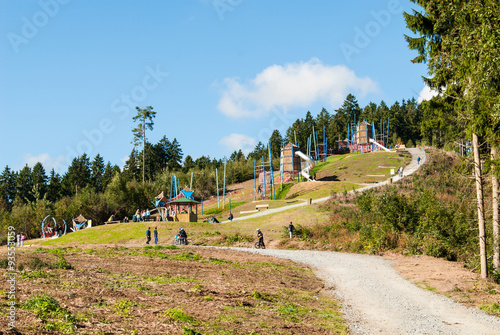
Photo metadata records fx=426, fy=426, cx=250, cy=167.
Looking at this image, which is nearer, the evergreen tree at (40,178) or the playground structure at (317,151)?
the playground structure at (317,151)

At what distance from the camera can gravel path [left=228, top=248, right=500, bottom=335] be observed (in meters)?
11.6

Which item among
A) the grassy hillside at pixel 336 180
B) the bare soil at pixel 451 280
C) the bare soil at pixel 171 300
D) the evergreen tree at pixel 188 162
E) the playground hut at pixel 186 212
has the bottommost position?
the bare soil at pixel 451 280

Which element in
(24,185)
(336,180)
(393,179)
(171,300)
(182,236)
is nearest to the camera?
(171,300)

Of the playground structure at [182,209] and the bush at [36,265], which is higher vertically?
the playground structure at [182,209]

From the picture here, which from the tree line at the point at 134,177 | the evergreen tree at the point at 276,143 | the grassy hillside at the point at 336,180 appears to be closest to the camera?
the grassy hillside at the point at 336,180

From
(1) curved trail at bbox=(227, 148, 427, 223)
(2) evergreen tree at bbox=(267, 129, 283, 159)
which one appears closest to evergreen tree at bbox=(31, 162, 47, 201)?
(2) evergreen tree at bbox=(267, 129, 283, 159)

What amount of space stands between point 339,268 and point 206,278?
9.51 meters

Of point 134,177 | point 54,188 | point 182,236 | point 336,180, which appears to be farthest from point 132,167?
point 182,236

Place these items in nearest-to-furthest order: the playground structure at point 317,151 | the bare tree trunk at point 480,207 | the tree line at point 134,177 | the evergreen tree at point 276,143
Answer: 1. the bare tree trunk at point 480,207
2. the tree line at point 134,177
3. the playground structure at point 317,151
4. the evergreen tree at point 276,143

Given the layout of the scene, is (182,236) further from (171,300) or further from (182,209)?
(171,300)

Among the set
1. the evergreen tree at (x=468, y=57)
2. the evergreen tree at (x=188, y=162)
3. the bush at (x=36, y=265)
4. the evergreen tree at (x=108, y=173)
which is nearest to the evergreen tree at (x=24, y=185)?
the evergreen tree at (x=108, y=173)

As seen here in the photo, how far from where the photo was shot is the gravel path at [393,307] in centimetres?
1162

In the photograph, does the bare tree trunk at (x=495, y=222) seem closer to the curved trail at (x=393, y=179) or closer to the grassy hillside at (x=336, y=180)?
the curved trail at (x=393, y=179)

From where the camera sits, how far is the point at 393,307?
14125mm
